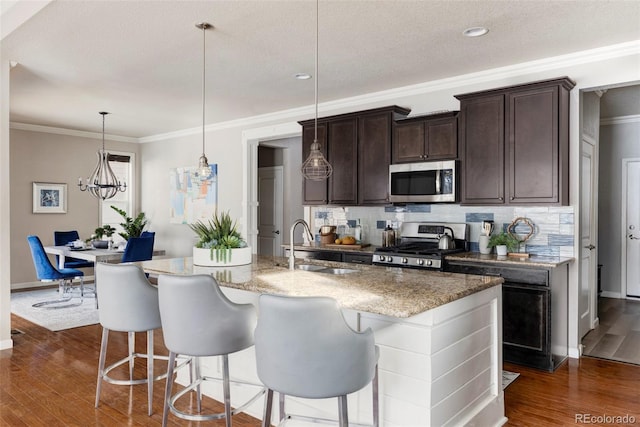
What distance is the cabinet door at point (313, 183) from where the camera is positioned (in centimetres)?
553

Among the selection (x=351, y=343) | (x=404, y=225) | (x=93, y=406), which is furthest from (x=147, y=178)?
(x=351, y=343)

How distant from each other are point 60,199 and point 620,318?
27.0 ft

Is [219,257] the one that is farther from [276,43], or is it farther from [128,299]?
[276,43]

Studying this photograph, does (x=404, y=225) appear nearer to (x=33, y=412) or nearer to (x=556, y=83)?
(x=556, y=83)

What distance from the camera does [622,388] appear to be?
3.38m

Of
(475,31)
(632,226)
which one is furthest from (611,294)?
(475,31)

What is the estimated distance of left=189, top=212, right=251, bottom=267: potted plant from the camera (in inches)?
130

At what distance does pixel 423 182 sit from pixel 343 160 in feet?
3.47

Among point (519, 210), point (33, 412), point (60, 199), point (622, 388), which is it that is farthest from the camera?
point (60, 199)

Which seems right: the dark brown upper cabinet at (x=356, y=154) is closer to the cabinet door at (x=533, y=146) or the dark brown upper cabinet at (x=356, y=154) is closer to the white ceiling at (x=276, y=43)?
the white ceiling at (x=276, y=43)

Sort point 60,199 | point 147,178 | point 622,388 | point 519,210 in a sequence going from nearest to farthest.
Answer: point 622,388, point 519,210, point 60,199, point 147,178

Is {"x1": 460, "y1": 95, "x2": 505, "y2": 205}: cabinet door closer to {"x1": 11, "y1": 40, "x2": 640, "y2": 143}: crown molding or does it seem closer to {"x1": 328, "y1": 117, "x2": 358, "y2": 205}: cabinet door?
{"x1": 11, "y1": 40, "x2": 640, "y2": 143}: crown molding

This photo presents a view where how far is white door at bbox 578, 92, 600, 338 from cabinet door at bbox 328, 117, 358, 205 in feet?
7.31

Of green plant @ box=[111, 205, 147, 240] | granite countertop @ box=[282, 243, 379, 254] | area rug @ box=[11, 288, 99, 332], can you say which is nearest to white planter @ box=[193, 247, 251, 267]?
granite countertop @ box=[282, 243, 379, 254]
